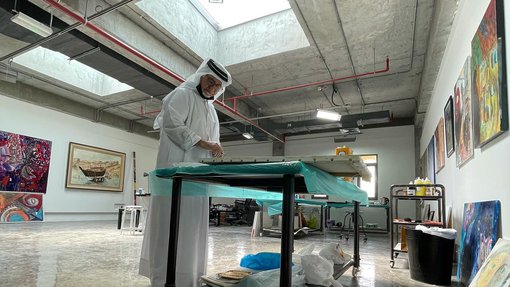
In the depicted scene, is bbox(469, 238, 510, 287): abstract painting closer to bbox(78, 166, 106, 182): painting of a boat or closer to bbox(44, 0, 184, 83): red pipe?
bbox(44, 0, 184, 83): red pipe

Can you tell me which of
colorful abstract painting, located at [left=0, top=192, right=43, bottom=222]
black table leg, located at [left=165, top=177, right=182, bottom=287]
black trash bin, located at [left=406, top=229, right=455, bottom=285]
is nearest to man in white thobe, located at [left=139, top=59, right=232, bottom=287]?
black table leg, located at [left=165, top=177, right=182, bottom=287]

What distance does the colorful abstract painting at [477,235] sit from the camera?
201cm

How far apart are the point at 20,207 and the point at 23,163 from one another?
3.45 ft

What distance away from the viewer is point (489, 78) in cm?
204

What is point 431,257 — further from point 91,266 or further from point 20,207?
point 20,207

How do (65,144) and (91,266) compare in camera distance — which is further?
(65,144)

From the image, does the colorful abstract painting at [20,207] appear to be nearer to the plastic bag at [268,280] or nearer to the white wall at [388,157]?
the plastic bag at [268,280]

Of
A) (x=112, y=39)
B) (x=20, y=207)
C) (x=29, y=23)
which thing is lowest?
(x=20, y=207)

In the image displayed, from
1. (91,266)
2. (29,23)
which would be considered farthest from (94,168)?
(91,266)

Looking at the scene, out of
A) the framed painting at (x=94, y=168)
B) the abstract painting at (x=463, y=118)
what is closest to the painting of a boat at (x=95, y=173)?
the framed painting at (x=94, y=168)

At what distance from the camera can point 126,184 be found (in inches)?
422

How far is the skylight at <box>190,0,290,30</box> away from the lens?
5.36 meters

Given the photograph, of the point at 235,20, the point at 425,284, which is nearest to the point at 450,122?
the point at 425,284

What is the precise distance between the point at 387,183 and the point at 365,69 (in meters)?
→ 4.47
